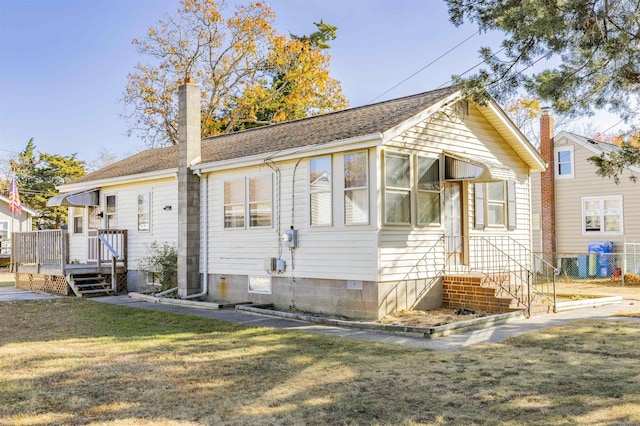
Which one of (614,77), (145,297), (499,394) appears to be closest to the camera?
(499,394)

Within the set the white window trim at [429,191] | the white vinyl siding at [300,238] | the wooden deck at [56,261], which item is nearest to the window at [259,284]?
the white vinyl siding at [300,238]

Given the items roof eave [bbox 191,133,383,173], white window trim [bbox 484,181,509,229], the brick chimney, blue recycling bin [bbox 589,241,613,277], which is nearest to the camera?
roof eave [bbox 191,133,383,173]

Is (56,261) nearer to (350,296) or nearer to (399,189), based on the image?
(350,296)

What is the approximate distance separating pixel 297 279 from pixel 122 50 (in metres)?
21.4

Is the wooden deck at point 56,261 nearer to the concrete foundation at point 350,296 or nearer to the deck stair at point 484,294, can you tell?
the concrete foundation at point 350,296

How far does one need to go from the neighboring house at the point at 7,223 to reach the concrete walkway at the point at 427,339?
22342mm

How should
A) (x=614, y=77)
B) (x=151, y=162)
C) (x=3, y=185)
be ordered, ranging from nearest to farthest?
(x=614, y=77) → (x=151, y=162) → (x=3, y=185)

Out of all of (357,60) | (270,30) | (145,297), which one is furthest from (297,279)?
(270,30)

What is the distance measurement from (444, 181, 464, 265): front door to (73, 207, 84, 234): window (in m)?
12.5

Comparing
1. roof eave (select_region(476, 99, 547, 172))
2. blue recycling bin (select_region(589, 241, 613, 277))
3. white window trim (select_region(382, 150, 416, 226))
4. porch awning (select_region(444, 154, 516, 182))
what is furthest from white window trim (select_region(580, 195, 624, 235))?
white window trim (select_region(382, 150, 416, 226))

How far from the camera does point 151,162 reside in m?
17.9

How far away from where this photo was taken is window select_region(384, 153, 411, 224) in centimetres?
1084

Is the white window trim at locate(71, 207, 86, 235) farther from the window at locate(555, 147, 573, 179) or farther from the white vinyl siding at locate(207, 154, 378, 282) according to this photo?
the window at locate(555, 147, 573, 179)

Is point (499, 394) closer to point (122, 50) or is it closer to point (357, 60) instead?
point (357, 60)
